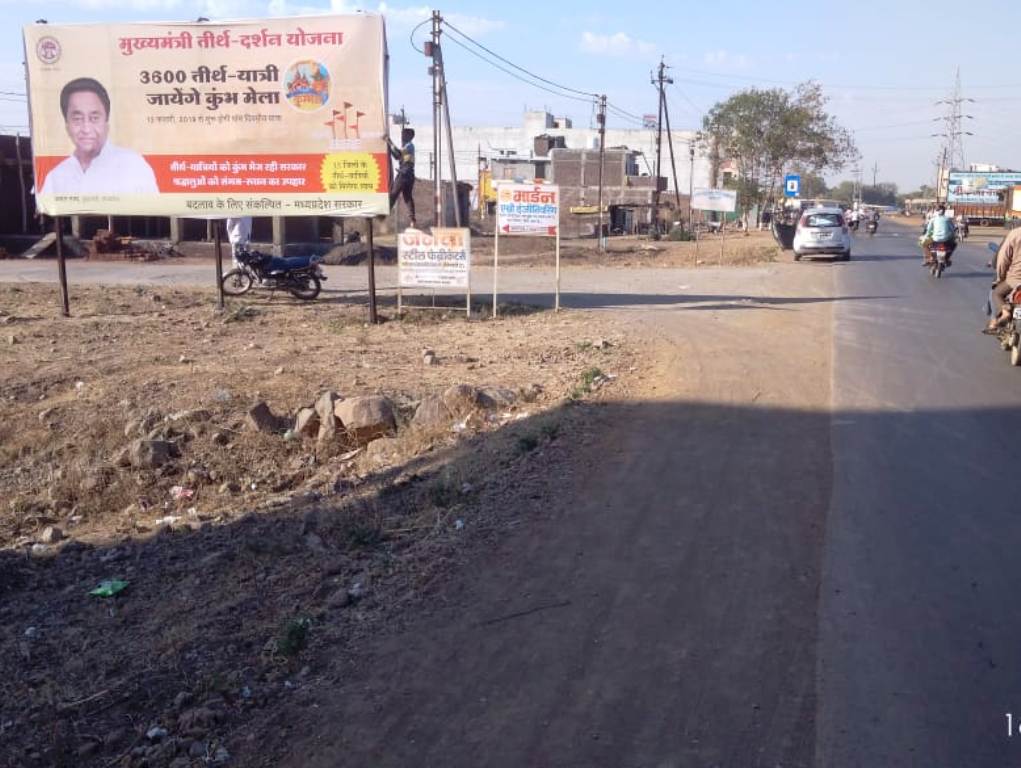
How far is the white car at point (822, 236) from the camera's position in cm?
3153

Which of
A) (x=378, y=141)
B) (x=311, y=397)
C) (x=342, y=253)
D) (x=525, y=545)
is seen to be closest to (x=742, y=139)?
(x=342, y=253)

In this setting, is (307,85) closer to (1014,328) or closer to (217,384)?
(217,384)

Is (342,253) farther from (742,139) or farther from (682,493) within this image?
(742,139)

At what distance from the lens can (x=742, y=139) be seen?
200ft

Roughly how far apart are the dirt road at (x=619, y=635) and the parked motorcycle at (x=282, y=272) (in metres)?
11.6

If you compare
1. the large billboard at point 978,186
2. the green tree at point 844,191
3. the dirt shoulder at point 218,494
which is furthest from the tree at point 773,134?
the green tree at point 844,191

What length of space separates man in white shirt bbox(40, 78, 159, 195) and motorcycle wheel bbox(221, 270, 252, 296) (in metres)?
2.86

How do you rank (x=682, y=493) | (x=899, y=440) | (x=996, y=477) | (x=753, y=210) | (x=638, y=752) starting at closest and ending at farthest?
(x=638, y=752) < (x=682, y=493) < (x=996, y=477) < (x=899, y=440) < (x=753, y=210)

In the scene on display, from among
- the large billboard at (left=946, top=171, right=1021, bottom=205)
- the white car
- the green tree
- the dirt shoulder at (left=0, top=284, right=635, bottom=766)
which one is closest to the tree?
the large billboard at (left=946, top=171, right=1021, bottom=205)

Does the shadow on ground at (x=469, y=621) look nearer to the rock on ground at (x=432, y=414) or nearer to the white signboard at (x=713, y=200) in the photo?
the rock on ground at (x=432, y=414)

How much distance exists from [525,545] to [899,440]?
4007mm

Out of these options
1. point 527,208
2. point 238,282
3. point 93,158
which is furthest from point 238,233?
point 527,208

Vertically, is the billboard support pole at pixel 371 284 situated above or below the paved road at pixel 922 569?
above

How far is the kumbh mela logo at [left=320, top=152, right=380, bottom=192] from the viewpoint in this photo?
15734 mm
